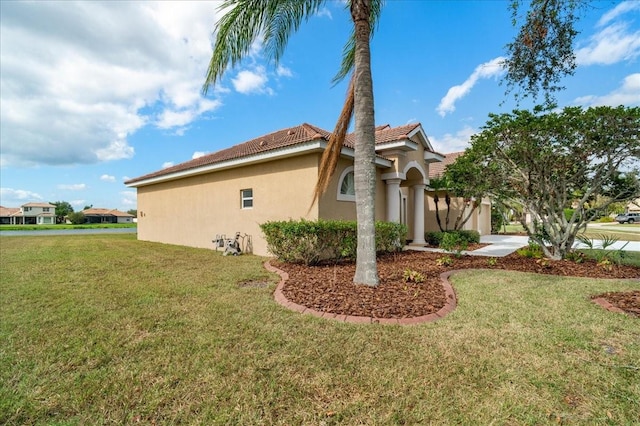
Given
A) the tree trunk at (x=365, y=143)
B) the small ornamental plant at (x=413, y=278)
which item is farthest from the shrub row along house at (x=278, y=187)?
the small ornamental plant at (x=413, y=278)

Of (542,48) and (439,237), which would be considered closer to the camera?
(542,48)

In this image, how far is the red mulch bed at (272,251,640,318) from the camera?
5.55 meters

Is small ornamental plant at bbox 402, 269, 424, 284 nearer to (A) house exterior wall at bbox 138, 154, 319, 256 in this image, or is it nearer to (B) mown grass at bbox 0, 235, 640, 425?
(B) mown grass at bbox 0, 235, 640, 425

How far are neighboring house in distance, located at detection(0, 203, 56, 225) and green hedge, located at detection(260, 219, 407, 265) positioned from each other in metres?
93.6

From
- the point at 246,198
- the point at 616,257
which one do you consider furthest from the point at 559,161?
the point at 246,198

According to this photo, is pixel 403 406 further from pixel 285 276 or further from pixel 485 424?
pixel 285 276

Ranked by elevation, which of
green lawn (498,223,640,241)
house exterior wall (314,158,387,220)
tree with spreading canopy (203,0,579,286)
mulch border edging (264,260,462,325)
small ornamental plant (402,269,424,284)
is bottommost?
green lawn (498,223,640,241)

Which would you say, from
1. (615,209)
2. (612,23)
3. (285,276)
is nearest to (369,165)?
(285,276)

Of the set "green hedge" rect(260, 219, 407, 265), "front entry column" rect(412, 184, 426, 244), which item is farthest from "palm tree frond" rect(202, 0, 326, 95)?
"front entry column" rect(412, 184, 426, 244)

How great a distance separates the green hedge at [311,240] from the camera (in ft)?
31.1

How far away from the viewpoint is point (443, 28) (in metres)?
9.25

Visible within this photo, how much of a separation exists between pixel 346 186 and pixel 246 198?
4659mm

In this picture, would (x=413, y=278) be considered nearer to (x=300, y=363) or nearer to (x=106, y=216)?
(x=300, y=363)

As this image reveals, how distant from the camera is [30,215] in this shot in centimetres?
7525
